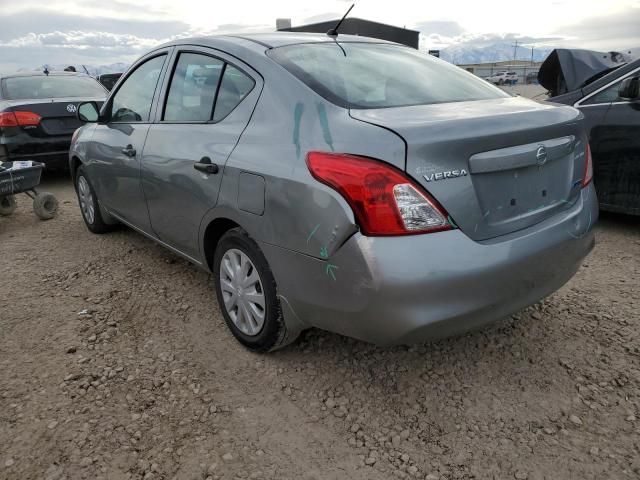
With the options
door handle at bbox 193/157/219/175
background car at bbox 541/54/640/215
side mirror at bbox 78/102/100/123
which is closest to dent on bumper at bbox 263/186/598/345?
door handle at bbox 193/157/219/175

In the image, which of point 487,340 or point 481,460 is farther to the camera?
point 487,340

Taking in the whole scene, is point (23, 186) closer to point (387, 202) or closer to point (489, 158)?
point (387, 202)

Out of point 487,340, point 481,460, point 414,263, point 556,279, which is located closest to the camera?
point 414,263

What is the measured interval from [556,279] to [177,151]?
206cm

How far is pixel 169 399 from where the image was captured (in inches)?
95.4

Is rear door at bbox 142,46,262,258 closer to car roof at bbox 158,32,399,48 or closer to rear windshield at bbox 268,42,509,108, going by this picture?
car roof at bbox 158,32,399,48

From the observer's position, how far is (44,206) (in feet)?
17.5

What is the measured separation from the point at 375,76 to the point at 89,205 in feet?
10.7

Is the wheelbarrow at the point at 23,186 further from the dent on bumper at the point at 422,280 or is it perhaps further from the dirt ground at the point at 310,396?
the dent on bumper at the point at 422,280

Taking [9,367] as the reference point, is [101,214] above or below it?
above

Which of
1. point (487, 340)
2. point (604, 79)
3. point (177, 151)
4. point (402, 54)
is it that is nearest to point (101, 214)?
point (177, 151)

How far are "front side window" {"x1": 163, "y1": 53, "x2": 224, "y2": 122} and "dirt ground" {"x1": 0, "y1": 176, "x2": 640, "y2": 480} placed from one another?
120 cm

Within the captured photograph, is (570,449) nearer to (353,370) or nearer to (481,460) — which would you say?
(481,460)

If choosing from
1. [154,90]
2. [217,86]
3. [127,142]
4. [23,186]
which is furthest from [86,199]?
[217,86]
